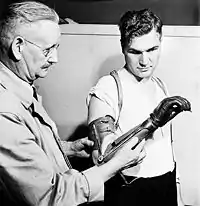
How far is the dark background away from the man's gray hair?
967mm

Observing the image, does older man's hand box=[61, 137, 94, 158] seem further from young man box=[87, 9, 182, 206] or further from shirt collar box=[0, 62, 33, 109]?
shirt collar box=[0, 62, 33, 109]

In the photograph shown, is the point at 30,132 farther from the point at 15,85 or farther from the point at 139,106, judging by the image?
the point at 139,106

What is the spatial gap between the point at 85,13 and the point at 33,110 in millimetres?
1054

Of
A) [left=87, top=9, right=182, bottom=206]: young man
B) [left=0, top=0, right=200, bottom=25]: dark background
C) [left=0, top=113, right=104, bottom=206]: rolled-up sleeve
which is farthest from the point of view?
[left=0, top=0, right=200, bottom=25]: dark background

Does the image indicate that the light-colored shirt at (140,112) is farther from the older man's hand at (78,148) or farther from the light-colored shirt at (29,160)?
the light-colored shirt at (29,160)

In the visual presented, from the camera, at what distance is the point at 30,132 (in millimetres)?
673

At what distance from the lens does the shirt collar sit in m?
0.71

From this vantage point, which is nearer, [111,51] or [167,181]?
[167,181]

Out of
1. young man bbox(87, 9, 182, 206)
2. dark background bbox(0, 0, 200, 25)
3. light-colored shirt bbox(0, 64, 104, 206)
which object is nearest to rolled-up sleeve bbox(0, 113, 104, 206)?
light-colored shirt bbox(0, 64, 104, 206)

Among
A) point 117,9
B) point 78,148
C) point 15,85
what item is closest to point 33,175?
point 15,85

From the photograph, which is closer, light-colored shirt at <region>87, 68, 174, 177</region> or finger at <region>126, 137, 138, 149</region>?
finger at <region>126, 137, 138, 149</region>

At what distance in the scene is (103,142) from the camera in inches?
35.3

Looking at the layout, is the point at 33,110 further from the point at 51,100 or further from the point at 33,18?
the point at 51,100

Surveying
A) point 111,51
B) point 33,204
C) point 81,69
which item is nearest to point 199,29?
point 111,51
